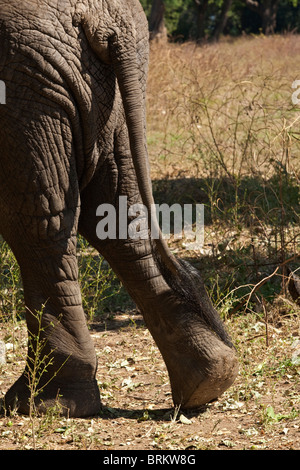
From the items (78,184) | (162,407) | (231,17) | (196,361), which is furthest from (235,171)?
(231,17)

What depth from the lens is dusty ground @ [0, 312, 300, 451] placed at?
3.21 m

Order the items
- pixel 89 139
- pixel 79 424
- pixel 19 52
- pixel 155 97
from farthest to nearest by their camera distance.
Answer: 1. pixel 155 97
2. pixel 79 424
3. pixel 89 139
4. pixel 19 52

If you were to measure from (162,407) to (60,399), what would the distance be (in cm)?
60

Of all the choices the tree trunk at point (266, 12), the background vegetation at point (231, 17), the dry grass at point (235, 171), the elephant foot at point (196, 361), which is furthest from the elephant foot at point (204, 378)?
the background vegetation at point (231, 17)

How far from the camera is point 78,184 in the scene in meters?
3.23

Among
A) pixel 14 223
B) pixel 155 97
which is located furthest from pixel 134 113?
pixel 155 97

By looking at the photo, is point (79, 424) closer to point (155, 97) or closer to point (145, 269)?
point (145, 269)

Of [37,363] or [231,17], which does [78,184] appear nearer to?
[37,363]

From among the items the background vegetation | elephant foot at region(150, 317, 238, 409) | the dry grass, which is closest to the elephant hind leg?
elephant foot at region(150, 317, 238, 409)

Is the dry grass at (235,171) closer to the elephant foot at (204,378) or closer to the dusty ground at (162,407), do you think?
the dusty ground at (162,407)

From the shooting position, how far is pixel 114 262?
352 centimetres

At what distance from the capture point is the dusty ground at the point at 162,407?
321cm

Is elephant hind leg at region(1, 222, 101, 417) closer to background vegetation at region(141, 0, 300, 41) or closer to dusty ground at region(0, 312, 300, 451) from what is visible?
dusty ground at region(0, 312, 300, 451)
